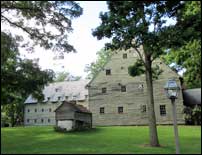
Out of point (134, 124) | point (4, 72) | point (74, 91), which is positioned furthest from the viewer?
point (74, 91)

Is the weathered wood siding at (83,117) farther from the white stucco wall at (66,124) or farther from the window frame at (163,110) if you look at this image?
the window frame at (163,110)

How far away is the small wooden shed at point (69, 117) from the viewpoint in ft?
115

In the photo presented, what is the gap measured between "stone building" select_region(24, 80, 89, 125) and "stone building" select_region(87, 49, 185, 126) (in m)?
13.3

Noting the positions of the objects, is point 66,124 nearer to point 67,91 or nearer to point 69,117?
point 69,117

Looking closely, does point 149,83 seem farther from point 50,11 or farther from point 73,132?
point 73,132

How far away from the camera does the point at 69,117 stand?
117ft

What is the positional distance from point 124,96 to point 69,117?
36.3ft

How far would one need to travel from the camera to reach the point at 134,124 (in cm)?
4306

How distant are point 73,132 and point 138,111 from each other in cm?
1300

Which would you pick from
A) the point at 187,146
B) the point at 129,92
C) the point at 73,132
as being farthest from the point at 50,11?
the point at 129,92

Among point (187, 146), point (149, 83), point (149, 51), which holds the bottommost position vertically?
point (187, 146)

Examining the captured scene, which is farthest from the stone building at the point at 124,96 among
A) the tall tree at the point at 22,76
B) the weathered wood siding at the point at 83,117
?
the tall tree at the point at 22,76

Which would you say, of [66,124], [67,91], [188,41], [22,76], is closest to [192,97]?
[66,124]

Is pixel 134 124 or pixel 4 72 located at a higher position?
pixel 4 72
